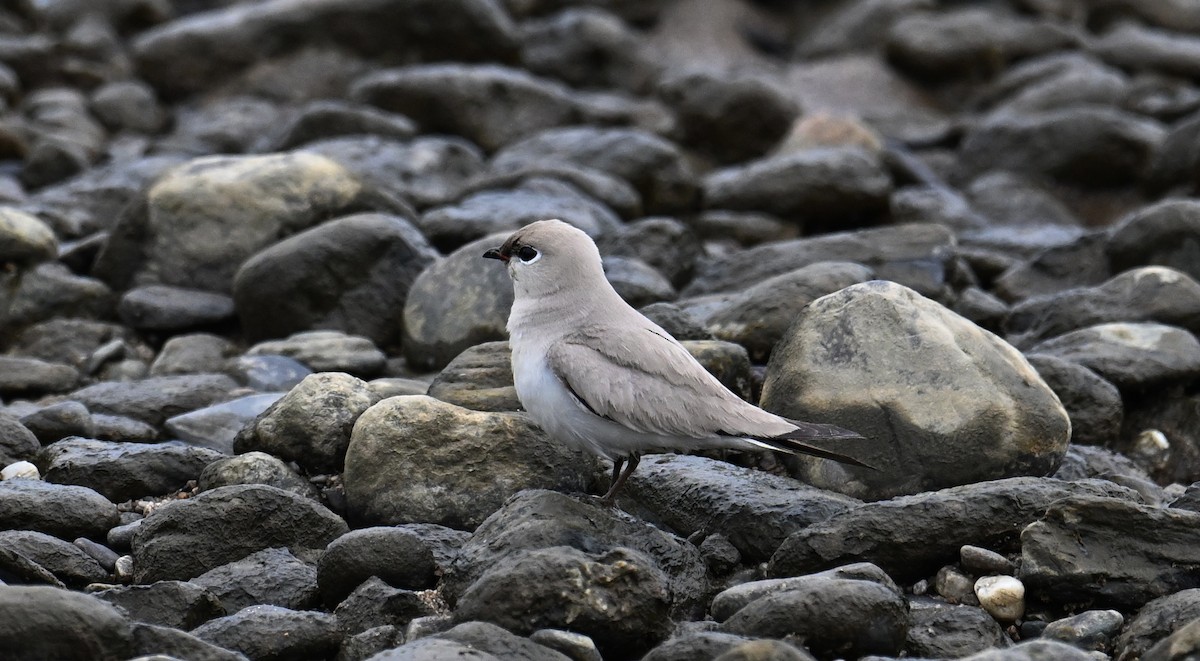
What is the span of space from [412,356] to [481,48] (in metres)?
9.51

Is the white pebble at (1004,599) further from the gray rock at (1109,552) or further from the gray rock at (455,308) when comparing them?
the gray rock at (455,308)

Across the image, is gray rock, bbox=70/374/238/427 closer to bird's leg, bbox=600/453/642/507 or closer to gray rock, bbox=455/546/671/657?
bird's leg, bbox=600/453/642/507

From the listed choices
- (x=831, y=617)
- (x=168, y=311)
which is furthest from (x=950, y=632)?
(x=168, y=311)

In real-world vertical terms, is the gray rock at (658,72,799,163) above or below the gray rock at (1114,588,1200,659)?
below

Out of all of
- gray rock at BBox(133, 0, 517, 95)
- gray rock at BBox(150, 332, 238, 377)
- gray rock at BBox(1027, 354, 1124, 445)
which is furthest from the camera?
gray rock at BBox(133, 0, 517, 95)

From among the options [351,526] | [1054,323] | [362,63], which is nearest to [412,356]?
[351,526]

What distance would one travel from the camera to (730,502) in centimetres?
602

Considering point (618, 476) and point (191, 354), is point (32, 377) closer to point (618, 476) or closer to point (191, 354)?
point (191, 354)

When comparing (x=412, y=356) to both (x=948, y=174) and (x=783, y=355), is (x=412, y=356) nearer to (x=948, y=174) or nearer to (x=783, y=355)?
→ (x=783, y=355)

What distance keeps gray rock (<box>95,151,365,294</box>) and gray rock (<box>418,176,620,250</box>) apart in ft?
2.60

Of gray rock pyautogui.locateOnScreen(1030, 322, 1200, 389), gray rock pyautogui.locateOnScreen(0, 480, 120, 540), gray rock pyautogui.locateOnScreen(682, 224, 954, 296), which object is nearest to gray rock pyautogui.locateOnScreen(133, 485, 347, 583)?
gray rock pyautogui.locateOnScreen(0, 480, 120, 540)

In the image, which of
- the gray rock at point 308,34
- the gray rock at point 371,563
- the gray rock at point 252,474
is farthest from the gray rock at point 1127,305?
the gray rock at point 308,34

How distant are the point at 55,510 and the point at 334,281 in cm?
326

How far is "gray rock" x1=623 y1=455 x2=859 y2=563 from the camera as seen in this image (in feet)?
19.5
